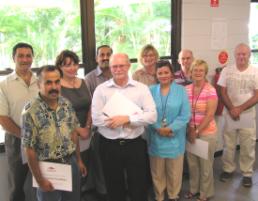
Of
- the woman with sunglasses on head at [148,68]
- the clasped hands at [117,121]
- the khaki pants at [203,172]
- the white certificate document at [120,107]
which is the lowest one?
the khaki pants at [203,172]

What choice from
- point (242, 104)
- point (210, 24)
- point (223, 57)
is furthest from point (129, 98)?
point (223, 57)

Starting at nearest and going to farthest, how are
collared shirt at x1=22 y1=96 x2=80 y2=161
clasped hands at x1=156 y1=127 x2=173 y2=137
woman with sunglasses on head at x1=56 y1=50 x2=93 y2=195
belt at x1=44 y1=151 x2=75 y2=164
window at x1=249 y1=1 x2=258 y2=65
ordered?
collared shirt at x1=22 y1=96 x2=80 y2=161 < belt at x1=44 y1=151 x2=75 y2=164 < woman with sunglasses on head at x1=56 y1=50 x2=93 y2=195 < clasped hands at x1=156 y1=127 x2=173 y2=137 < window at x1=249 y1=1 x2=258 y2=65

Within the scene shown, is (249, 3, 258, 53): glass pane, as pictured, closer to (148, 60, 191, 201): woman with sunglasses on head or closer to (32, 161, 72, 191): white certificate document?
(148, 60, 191, 201): woman with sunglasses on head

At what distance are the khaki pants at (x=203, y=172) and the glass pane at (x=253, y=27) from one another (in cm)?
229

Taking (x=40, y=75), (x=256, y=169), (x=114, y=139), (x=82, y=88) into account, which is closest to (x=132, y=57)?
(x=82, y=88)

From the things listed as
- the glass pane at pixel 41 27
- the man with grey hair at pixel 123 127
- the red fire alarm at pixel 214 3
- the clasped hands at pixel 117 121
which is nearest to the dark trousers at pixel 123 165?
the man with grey hair at pixel 123 127

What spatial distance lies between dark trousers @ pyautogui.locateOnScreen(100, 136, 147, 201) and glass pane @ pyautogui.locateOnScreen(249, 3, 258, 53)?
9.65 feet

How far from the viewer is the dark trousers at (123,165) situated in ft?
7.86

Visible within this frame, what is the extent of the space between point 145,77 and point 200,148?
2.80ft

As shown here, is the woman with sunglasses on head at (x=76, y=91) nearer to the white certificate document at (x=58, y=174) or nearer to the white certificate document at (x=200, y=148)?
the white certificate document at (x=58, y=174)

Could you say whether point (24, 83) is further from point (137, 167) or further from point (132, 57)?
point (132, 57)

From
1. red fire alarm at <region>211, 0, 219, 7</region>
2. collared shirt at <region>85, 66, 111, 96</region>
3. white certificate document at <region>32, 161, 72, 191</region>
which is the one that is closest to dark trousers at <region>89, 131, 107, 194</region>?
collared shirt at <region>85, 66, 111, 96</region>

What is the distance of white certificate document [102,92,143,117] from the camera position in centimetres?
231

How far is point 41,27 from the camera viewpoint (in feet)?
9.68
